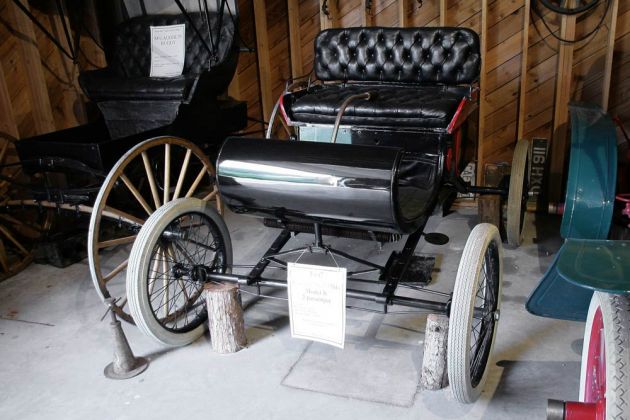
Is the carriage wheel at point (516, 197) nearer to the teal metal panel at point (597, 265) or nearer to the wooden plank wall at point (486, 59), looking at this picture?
the wooden plank wall at point (486, 59)

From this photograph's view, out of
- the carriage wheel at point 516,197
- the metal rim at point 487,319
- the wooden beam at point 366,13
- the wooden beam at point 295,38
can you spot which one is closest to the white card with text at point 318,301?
the metal rim at point 487,319

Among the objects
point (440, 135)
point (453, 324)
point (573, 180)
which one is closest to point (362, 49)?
point (440, 135)

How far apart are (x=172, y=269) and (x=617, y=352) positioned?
176 cm

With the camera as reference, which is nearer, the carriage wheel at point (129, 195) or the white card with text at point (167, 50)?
the carriage wheel at point (129, 195)

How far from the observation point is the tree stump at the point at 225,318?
7.73ft

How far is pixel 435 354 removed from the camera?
2.10m

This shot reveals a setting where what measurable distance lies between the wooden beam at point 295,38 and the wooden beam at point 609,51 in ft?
7.14

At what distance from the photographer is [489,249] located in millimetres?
2205

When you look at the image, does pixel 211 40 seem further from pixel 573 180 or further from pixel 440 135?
pixel 573 180

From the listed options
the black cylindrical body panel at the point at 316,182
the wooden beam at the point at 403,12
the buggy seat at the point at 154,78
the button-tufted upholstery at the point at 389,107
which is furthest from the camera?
the wooden beam at the point at 403,12

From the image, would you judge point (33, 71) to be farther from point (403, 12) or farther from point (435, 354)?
point (435, 354)

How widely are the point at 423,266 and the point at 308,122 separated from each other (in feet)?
3.39

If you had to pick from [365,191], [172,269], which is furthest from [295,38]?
[365,191]

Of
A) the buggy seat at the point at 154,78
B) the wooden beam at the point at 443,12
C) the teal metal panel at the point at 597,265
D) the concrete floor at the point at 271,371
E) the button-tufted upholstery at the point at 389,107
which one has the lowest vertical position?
the concrete floor at the point at 271,371
